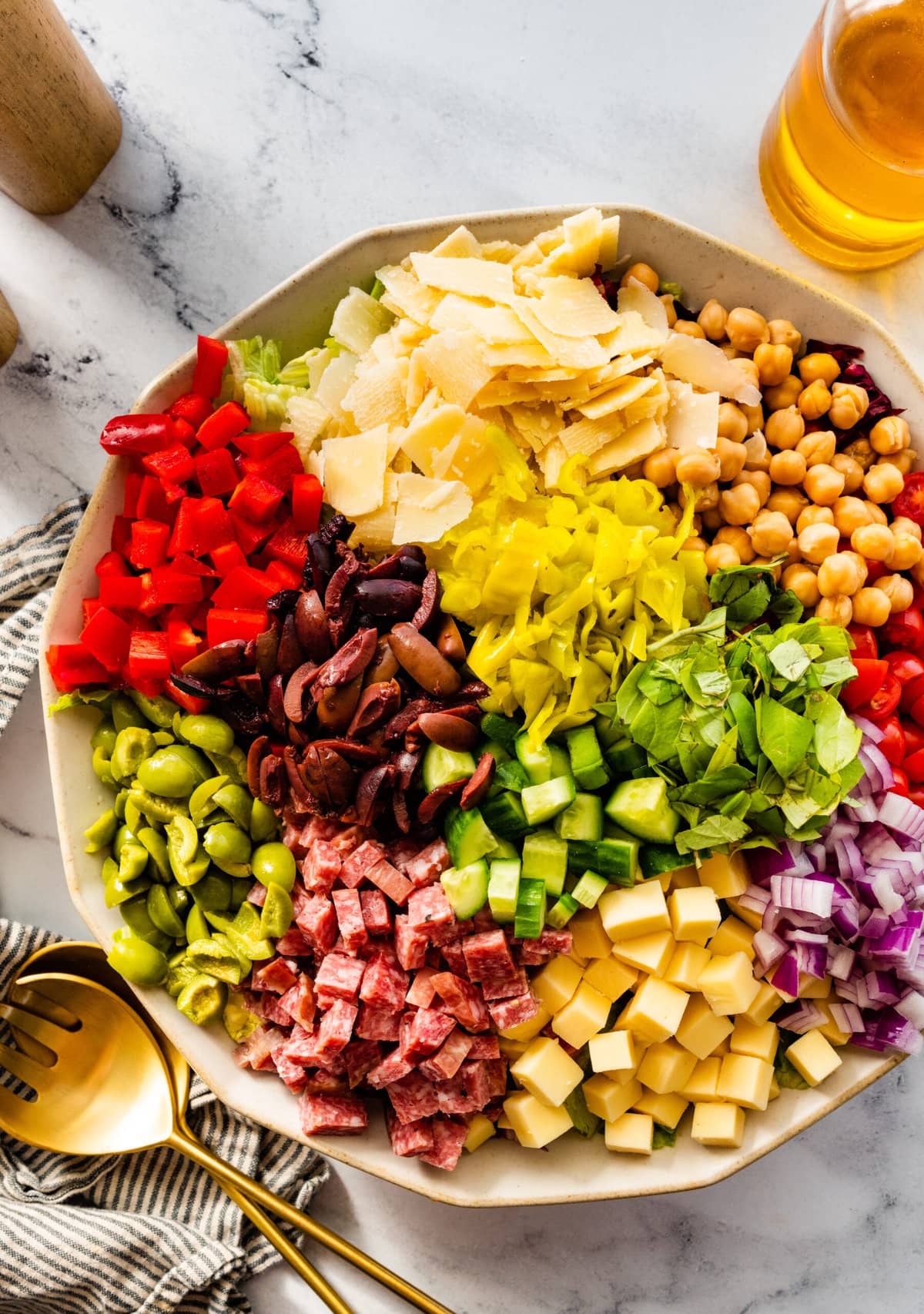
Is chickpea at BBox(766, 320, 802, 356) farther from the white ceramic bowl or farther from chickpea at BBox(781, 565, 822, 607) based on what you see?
chickpea at BBox(781, 565, 822, 607)

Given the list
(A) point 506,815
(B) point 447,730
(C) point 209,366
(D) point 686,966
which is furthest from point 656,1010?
(C) point 209,366

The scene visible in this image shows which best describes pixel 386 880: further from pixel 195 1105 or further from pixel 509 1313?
pixel 509 1313

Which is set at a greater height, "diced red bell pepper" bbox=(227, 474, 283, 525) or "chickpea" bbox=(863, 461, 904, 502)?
"diced red bell pepper" bbox=(227, 474, 283, 525)

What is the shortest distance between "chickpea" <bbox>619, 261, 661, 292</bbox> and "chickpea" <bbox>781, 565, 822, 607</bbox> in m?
0.76

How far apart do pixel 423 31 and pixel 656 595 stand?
1690 mm

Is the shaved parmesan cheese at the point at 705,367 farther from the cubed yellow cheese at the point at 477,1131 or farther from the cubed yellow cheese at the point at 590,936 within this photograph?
the cubed yellow cheese at the point at 477,1131

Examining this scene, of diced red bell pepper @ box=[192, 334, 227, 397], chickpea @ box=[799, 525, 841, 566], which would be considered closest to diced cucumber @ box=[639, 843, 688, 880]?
→ chickpea @ box=[799, 525, 841, 566]

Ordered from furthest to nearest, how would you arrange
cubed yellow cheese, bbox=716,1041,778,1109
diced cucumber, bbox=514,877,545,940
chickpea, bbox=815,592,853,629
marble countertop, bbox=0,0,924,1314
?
marble countertop, bbox=0,0,924,1314 → chickpea, bbox=815,592,853,629 → cubed yellow cheese, bbox=716,1041,778,1109 → diced cucumber, bbox=514,877,545,940

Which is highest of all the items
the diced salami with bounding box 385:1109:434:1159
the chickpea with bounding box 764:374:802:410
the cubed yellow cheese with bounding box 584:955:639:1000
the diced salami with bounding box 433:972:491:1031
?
the chickpea with bounding box 764:374:802:410

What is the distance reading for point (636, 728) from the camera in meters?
2.05

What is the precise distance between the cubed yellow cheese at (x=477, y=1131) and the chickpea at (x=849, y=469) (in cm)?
173

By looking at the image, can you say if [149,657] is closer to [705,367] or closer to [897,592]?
[705,367]

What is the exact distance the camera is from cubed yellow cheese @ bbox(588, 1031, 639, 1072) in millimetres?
2061

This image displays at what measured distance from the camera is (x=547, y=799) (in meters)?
2.04
